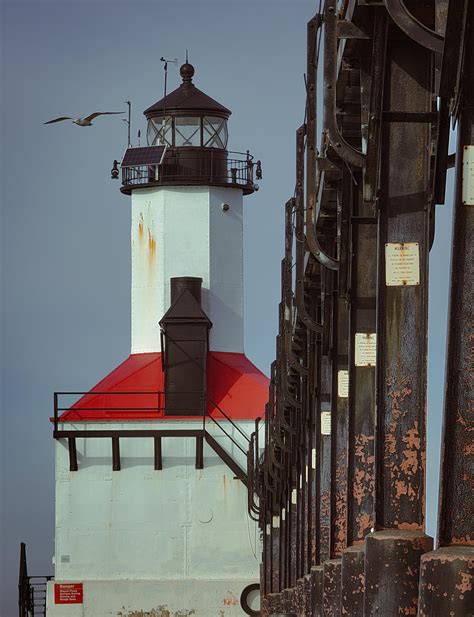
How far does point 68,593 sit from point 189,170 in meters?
12.3

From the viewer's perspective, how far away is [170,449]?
182ft

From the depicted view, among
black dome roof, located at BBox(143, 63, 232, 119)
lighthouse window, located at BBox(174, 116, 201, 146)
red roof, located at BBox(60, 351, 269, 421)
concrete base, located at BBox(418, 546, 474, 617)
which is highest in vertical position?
black dome roof, located at BBox(143, 63, 232, 119)

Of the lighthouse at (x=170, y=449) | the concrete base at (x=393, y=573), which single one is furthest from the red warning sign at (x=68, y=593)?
the concrete base at (x=393, y=573)

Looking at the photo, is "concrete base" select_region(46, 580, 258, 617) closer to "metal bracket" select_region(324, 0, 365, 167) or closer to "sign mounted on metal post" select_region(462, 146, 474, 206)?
"metal bracket" select_region(324, 0, 365, 167)

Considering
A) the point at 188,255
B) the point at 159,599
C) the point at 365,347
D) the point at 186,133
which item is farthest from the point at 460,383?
the point at 186,133

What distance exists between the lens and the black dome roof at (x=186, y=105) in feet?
199

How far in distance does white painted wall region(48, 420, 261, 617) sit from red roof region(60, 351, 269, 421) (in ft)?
2.54

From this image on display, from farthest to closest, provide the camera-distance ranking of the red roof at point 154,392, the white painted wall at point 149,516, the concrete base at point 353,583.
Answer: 1. the red roof at point 154,392
2. the white painted wall at point 149,516
3. the concrete base at point 353,583

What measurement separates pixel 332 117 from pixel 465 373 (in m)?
4.26

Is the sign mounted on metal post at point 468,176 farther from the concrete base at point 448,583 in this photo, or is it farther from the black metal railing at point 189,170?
the black metal railing at point 189,170

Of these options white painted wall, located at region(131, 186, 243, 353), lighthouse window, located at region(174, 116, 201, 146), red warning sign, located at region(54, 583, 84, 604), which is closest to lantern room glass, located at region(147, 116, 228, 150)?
lighthouse window, located at region(174, 116, 201, 146)

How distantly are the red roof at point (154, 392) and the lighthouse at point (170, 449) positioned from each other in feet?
0.13

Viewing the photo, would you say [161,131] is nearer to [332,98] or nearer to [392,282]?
[332,98]

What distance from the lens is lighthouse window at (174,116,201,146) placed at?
2377 inches
